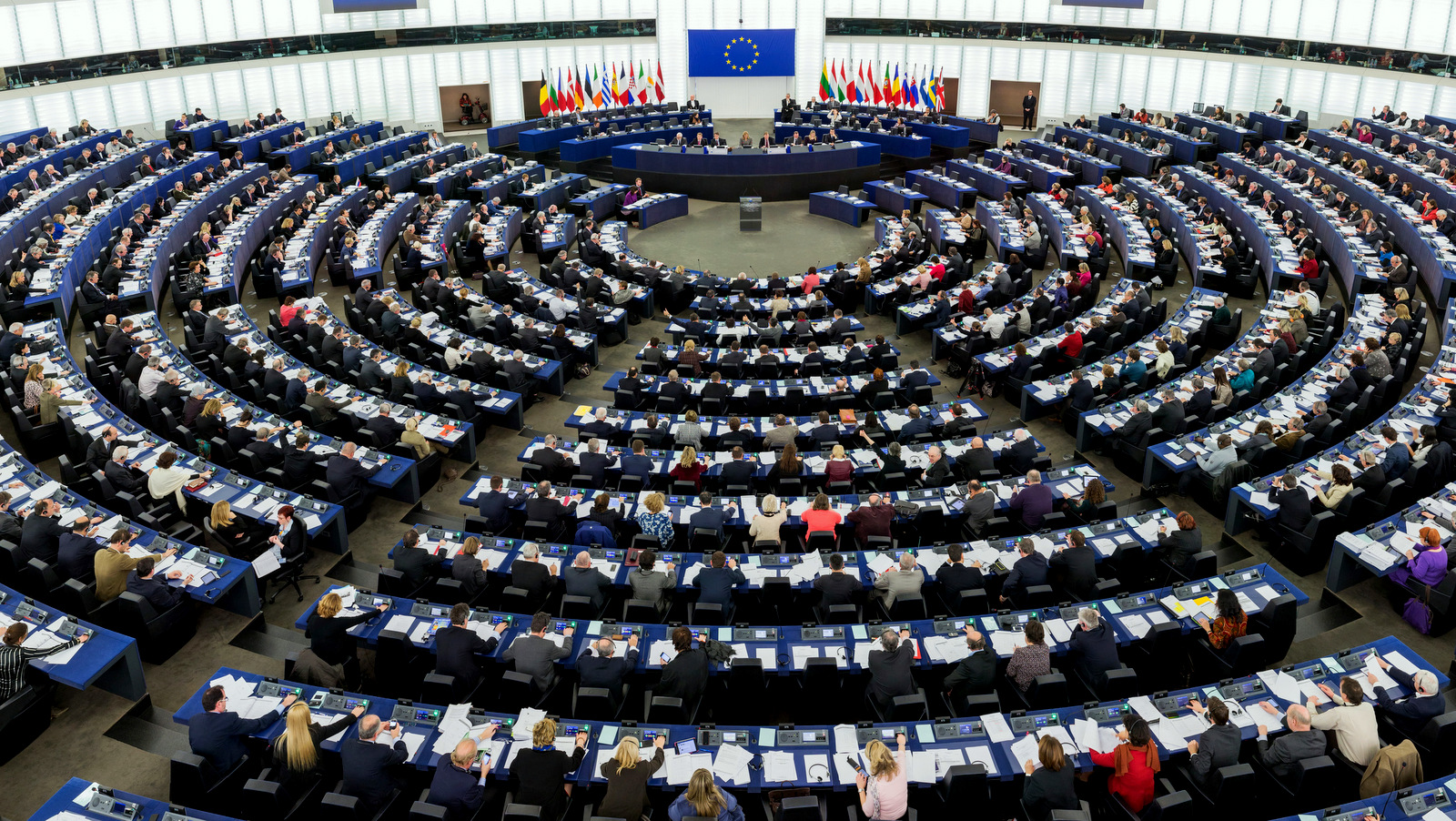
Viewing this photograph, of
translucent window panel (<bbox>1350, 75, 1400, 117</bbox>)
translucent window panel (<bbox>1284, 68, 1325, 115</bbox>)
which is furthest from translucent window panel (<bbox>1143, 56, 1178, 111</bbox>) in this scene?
translucent window panel (<bbox>1350, 75, 1400, 117</bbox>)

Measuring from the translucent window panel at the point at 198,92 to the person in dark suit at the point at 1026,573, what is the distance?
39.5 m

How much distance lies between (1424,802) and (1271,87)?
38757 mm

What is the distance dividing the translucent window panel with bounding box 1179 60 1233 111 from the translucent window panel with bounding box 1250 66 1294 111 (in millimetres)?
1102

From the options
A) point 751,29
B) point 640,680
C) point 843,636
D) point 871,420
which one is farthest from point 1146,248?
point 751,29

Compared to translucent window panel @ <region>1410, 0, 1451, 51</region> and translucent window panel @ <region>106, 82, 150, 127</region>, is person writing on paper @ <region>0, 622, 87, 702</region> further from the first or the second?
translucent window panel @ <region>1410, 0, 1451, 51</region>

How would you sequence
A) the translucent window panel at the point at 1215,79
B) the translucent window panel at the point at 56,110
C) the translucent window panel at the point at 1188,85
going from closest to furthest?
the translucent window panel at the point at 56,110, the translucent window panel at the point at 1215,79, the translucent window panel at the point at 1188,85

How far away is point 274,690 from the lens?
9938 mm

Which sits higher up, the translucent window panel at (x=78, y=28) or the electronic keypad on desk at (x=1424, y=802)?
the translucent window panel at (x=78, y=28)

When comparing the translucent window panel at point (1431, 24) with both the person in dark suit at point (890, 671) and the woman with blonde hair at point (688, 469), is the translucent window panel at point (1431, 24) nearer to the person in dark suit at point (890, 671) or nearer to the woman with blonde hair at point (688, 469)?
the woman with blonde hair at point (688, 469)

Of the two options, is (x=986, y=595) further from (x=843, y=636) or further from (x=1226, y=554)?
(x=1226, y=554)

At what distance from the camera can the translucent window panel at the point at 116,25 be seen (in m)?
35.4

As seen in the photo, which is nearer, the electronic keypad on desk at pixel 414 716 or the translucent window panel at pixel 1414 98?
the electronic keypad on desk at pixel 414 716

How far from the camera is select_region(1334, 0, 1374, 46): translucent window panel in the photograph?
1389 inches

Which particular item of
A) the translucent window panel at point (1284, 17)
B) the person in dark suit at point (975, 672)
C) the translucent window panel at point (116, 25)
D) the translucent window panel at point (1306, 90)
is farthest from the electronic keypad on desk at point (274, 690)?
the translucent window panel at point (1284, 17)
